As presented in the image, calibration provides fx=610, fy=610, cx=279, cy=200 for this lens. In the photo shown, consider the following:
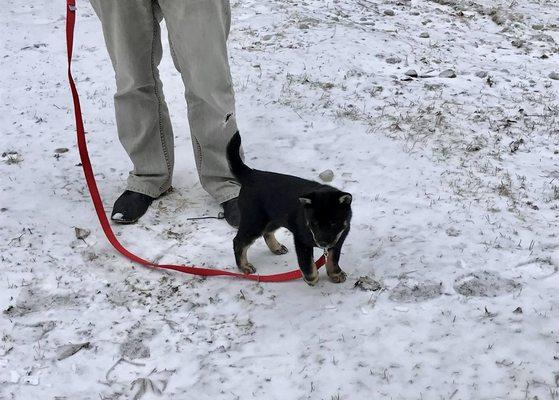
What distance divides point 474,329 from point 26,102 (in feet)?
15.6

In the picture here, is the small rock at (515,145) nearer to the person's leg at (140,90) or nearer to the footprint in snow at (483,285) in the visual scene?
the footprint in snow at (483,285)

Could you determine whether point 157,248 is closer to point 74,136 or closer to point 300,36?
point 74,136

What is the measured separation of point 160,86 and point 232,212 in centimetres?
100

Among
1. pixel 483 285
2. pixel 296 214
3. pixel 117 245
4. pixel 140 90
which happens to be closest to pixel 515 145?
pixel 483 285

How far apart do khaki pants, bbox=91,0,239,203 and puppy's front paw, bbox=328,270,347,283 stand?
106cm

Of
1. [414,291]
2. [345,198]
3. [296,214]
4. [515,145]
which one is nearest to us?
[345,198]

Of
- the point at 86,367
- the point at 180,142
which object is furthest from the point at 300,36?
the point at 86,367

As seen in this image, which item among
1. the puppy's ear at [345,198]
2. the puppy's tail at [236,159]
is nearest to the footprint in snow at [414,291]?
the puppy's ear at [345,198]

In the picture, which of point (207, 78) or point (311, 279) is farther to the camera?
point (207, 78)

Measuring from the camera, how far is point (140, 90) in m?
3.97

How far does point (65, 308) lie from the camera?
3227mm

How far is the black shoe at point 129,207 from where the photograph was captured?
3988 mm

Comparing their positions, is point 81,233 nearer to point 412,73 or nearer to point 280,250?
point 280,250

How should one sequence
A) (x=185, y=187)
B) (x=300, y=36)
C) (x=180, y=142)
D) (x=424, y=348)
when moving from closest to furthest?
(x=424, y=348)
(x=185, y=187)
(x=180, y=142)
(x=300, y=36)
